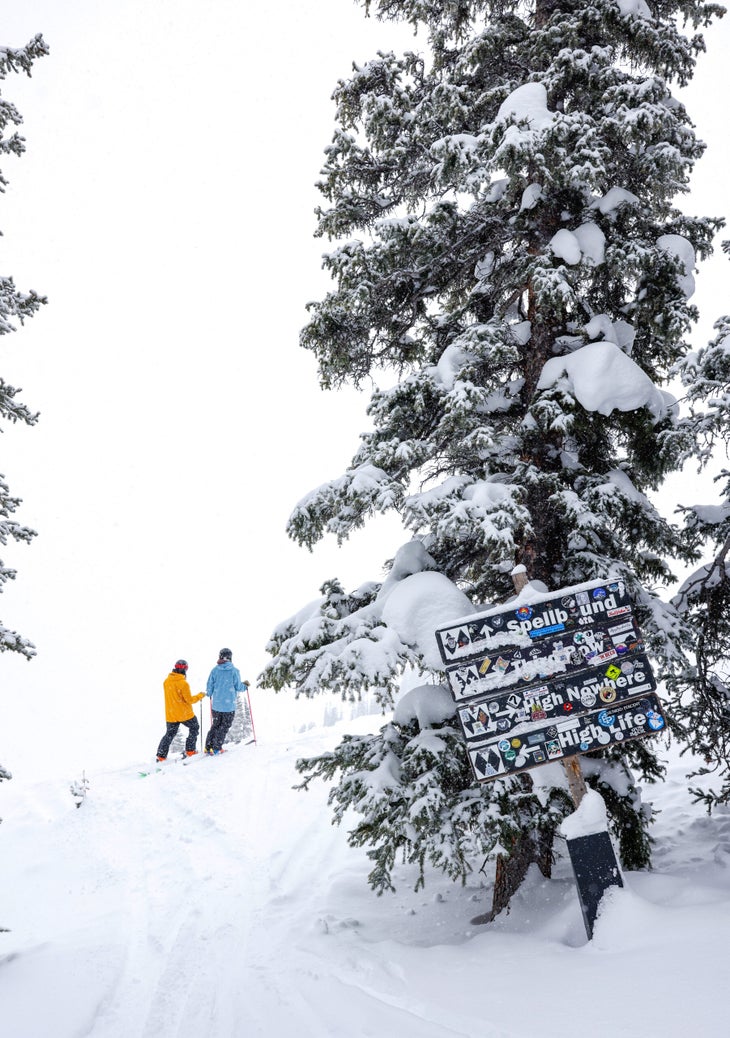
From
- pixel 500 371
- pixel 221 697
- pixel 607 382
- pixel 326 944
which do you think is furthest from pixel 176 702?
pixel 607 382

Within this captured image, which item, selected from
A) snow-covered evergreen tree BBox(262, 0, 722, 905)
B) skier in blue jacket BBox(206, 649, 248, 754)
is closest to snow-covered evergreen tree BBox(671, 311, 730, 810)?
snow-covered evergreen tree BBox(262, 0, 722, 905)

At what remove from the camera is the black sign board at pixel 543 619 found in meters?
4.80

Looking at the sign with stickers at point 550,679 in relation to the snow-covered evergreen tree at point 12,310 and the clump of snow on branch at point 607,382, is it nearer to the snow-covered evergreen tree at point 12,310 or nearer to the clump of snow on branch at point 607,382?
the clump of snow on branch at point 607,382

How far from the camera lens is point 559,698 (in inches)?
187

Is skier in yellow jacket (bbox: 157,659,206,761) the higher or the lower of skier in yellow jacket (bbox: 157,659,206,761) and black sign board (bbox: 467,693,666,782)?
the higher

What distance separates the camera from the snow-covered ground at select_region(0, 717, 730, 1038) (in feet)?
12.5

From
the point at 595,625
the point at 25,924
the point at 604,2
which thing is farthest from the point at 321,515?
the point at 604,2

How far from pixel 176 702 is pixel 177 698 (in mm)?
95

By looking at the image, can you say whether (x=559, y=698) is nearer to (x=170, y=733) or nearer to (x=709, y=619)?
(x=709, y=619)

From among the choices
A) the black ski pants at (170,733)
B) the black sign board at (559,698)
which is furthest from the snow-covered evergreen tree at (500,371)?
the black ski pants at (170,733)

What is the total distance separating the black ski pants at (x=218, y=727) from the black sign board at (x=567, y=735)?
11.6 m

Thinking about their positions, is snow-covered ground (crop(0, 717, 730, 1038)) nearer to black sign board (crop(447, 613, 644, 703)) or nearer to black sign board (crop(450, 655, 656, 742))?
black sign board (crop(450, 655, 656, 742))

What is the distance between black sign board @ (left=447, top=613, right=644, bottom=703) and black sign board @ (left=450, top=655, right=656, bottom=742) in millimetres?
55

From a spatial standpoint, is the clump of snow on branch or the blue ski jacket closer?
the clump of snow on branch
